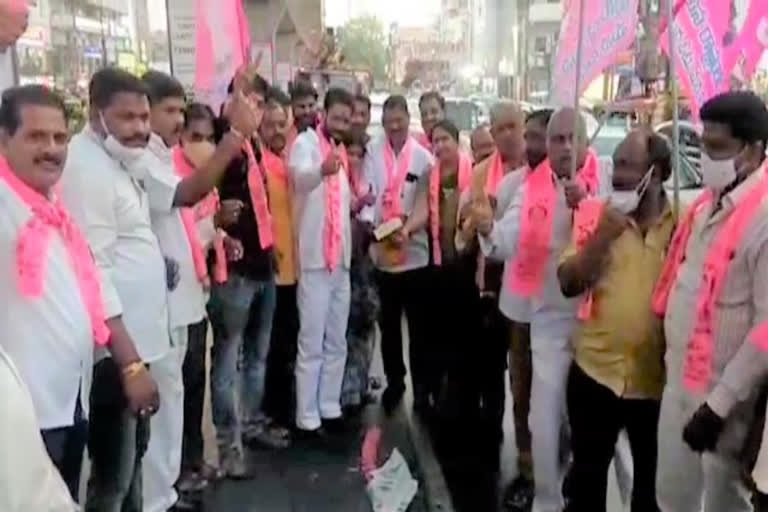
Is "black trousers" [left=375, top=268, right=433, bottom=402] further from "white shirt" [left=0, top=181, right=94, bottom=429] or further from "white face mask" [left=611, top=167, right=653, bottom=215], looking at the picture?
"white shirt" [left=0, top=181, right=94, bottom=429]

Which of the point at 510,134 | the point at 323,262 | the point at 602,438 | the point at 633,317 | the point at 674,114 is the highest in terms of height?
the point at 674,114

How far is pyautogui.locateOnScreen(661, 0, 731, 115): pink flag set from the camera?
3826 millimetres

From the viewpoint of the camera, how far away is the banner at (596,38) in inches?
162

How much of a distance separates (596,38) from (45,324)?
2605 millimetres

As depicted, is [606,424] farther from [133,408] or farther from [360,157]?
[360,157]

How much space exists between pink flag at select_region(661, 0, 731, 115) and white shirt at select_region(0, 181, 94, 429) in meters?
2.40

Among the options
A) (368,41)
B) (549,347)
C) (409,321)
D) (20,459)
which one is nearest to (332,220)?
(409,321)

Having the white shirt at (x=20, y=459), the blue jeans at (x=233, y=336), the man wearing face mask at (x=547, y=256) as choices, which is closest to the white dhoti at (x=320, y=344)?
the blue jeans at (x=233, y=336)

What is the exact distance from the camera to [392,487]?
4.56 metres

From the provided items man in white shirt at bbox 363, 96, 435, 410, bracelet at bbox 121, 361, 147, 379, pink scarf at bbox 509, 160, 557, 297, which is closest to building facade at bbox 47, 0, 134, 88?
man in white shirt at bbox 363, 96, 435, 410

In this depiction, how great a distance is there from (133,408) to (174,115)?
142cm

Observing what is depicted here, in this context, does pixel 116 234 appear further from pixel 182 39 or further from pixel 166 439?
pixel 182 39

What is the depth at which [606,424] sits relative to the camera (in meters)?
3.61

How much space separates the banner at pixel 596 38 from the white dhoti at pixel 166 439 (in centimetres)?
198
